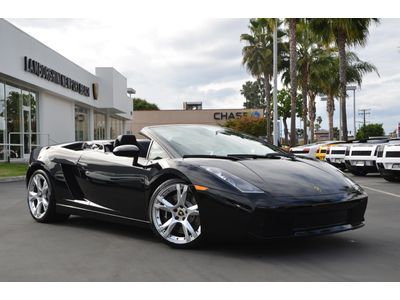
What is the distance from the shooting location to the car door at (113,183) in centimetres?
516

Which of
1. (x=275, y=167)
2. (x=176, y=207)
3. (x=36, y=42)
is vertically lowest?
(x=176, y=207)

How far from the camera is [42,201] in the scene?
656cm

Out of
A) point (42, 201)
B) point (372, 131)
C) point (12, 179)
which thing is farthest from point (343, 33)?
point (372, 131)

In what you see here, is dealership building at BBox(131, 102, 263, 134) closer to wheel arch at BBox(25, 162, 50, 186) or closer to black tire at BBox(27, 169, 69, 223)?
wheel arch at BBox(25, 162, 50, 186)

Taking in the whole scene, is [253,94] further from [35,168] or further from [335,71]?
[35,168]

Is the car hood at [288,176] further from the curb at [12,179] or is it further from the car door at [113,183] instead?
the curb at [12,179]

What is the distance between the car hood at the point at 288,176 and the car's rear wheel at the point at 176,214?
350 mm

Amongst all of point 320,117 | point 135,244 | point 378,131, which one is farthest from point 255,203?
point 320,117

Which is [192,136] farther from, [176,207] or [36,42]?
[36,42]

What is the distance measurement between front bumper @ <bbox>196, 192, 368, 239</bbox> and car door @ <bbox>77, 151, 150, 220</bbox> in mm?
875

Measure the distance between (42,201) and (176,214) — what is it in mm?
2508

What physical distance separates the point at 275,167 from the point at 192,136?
3.56ft
